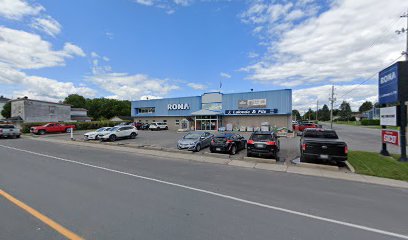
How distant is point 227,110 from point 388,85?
2708 centimetres

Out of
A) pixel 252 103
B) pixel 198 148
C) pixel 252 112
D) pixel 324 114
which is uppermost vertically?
pixel 324 114

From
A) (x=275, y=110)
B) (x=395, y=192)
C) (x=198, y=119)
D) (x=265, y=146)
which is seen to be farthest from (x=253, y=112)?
(x=395, y=192)

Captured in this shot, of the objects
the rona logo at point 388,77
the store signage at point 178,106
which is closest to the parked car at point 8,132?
the store signage at point 178,106

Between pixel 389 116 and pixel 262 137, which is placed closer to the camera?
pixel 389 116

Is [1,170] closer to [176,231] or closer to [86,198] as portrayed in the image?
[86,198]

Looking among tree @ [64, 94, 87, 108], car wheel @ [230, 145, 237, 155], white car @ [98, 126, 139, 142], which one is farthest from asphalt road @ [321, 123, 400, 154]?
tree @ [64, 94, 87, 108]

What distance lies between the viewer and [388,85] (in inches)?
514

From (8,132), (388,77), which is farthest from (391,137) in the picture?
(8,132)

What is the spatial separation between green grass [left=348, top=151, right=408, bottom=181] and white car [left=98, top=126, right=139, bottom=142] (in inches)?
825

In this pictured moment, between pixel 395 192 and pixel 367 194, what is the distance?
1.22 meters

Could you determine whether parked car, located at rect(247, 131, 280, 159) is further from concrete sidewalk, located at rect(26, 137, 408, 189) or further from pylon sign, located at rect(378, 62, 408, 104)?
pylon sign, located at rect(378, 62, 408, 104)

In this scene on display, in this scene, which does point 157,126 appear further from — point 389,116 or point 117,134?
point 389,116

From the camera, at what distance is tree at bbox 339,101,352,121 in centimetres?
11953

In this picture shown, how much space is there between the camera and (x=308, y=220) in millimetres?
4738
